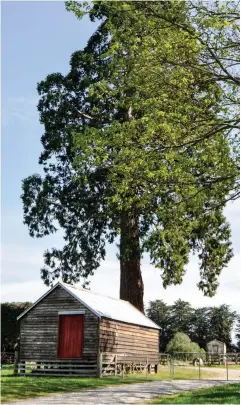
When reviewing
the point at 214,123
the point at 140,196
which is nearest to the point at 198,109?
the point at 214,123

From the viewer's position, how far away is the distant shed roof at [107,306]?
25.4 meters

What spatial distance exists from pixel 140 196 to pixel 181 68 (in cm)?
374

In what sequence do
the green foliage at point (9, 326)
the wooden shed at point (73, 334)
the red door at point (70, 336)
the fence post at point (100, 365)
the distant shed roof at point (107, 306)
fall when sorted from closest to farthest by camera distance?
the fence post at point (100, 365) → the wooden shed at point (73, 334) → the red door at point (70, 336) → the distant shed roof at point (107, 306) → the green foliage at point (9, 326)

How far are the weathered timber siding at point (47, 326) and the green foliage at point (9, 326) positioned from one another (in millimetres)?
16170

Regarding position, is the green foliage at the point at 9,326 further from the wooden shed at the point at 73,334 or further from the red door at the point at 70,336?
the red door at the point at 70,336

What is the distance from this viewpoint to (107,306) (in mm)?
26984

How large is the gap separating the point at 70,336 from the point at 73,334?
21 cm

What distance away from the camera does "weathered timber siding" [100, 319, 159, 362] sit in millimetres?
25344

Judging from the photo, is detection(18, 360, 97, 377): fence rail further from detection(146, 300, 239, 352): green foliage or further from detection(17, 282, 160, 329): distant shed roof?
detection(146, 300, 239, 352): green foliage

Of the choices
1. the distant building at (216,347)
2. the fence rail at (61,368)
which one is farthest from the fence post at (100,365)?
the distant building at (216,347)

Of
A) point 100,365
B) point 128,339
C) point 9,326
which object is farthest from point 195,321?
point 100,365

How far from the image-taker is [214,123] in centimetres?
1373

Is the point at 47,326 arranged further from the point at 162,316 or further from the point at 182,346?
the point at 162,316

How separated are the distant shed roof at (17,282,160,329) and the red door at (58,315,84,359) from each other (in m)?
0.97
